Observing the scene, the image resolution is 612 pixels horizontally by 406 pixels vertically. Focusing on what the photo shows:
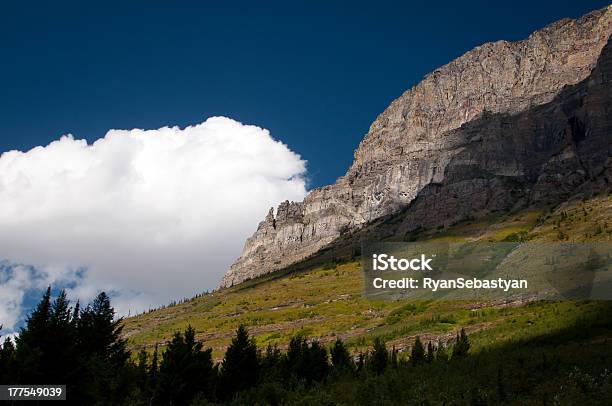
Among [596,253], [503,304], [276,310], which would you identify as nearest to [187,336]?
[503,304]

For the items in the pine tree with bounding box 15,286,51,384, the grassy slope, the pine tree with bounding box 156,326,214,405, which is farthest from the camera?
the grassy slope

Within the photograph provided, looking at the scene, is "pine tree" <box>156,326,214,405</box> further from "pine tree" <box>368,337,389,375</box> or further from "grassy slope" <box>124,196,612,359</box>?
"grassy slope" <box>124,196,612,359</box>

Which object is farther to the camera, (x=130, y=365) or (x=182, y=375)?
(x=130, y=365)

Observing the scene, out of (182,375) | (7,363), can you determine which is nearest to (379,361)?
(182,375)

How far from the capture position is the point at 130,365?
197ft

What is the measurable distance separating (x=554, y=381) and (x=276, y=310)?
14883 cm

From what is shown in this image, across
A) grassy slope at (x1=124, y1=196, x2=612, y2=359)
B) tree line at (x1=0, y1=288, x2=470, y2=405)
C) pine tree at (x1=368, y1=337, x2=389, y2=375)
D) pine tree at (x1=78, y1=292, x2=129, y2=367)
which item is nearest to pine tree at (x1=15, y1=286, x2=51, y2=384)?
tree line at (x1=0, y1=288, x2=470, y2=405)

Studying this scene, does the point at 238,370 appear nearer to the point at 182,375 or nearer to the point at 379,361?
the point at 182,375

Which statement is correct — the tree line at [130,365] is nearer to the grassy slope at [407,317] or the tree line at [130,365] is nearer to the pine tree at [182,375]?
the pine tree at [182,375]

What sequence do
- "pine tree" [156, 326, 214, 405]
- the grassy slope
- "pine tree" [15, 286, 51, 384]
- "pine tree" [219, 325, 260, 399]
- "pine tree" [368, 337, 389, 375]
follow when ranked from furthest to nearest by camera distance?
the grassy slope, "pine tree" [368, 337, 389, 375], "pine tree" [219, 325, 260, 399], "pine tree" [156, 326, 214, 405], "pine tree" [15, 286, 51, 384]

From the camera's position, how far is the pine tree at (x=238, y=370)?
6316cm

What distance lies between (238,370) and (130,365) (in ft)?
37.4

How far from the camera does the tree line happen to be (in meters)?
39.1

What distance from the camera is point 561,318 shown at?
A: 257 feet
